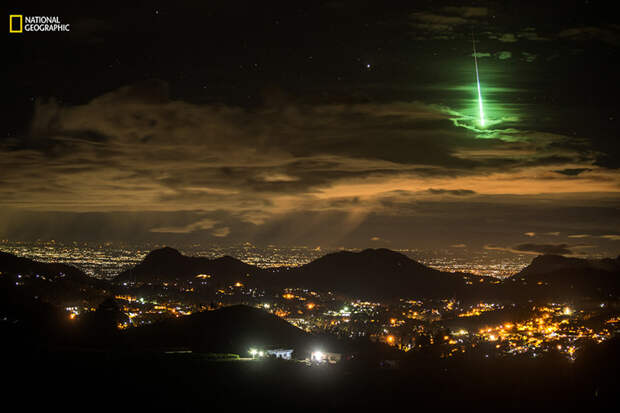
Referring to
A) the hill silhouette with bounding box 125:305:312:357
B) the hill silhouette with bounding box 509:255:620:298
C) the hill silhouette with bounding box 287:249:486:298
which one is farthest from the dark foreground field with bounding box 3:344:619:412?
the hill silhouette with bounding box 287:249:486:298

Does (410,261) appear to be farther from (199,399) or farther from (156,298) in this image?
(199,399)

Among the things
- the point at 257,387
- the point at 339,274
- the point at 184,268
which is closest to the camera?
the point at 257,387

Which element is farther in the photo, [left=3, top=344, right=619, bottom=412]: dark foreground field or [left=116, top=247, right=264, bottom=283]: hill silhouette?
[left=116, top=247, right=264, bottom=283]: hill silhouette

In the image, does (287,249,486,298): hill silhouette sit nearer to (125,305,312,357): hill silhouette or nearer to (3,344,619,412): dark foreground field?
(125,305,312,357): hill silhouette

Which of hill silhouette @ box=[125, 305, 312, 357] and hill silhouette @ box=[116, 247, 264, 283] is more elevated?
hill silhouette @ box=[125, 305, 312, 357]

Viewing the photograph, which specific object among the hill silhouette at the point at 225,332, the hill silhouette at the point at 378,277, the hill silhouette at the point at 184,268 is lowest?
the hill silhouette at the point at 378,277

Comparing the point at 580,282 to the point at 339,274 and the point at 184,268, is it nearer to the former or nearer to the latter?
the point at 339,274

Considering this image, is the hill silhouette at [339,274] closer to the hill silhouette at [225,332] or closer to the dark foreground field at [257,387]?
the hill silhouette at [225,332]

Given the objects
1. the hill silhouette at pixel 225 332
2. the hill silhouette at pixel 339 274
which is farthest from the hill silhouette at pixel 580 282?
the hill silhouette at pixel 225 332

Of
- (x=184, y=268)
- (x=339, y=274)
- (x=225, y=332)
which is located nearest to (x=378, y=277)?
(x=339, y=274)
